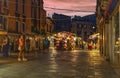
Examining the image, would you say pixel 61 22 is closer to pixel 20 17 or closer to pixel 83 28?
pixel 83 28

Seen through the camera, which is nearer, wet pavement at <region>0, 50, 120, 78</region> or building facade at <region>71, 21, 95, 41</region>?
wet pavement at <region>0, 50, 120, 78</region>

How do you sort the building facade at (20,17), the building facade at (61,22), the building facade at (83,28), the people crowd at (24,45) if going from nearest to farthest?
the people crowd at (24,45) → the building facade at (20,17) → the building facade at (61,22) → the building facade at (83,28)

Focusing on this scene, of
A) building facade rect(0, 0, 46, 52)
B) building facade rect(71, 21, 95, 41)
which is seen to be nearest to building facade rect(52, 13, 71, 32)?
building facade rect(71, 21, 95, 41)

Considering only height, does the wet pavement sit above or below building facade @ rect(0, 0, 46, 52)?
below

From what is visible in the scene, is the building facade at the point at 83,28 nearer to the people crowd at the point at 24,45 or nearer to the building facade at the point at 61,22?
the building facade at the point at 61,22

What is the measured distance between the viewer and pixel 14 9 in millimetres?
46906

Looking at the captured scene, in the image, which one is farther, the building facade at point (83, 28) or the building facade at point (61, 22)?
the building facade at point (83, 28)

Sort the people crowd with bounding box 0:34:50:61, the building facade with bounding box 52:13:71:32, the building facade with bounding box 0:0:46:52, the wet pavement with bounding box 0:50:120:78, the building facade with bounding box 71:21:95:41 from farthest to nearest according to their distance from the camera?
the building facade with bounding box 71:21:95:41 → the building facade with bounding box 52:13:71:32 → the building facade with bounding box 0:0:46:52 → the people crowd with bounding box 0:34:50:61 → the wet pavement with bounding box 0:50:120:78

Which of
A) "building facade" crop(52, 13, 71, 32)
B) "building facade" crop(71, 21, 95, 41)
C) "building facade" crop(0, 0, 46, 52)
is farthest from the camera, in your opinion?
"building facade" crop(71, 21, 95, 41)

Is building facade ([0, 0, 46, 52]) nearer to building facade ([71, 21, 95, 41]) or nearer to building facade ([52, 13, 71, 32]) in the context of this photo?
building facade ([52, 13, 71, 32])

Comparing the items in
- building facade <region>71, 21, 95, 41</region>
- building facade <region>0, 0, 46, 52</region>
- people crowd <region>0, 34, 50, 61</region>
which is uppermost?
building facade <region>71, 21, 95, 41</region>

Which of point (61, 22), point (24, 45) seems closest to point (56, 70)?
point (24, 45)

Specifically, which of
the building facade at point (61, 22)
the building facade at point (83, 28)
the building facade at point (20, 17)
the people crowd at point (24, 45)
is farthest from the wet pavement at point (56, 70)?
the building facade at point (83, 28)

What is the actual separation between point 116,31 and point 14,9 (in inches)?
937
